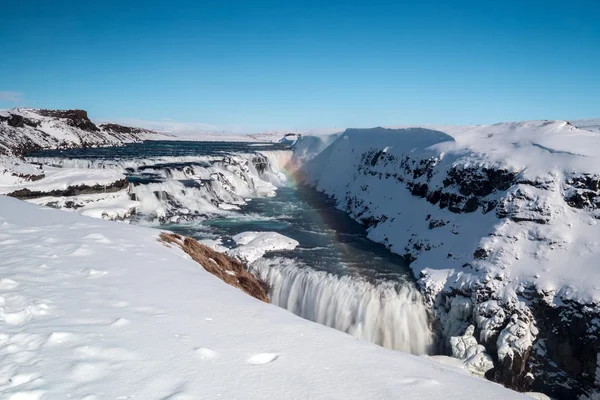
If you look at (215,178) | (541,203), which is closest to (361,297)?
(541,203)

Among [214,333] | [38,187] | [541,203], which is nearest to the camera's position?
[214,333]

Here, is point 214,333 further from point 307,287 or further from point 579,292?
point 579,292

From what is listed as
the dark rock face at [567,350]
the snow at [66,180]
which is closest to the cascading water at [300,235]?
the snow at [66,180]

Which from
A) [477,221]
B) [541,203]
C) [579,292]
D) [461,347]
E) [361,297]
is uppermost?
[541,203]

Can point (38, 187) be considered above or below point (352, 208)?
above

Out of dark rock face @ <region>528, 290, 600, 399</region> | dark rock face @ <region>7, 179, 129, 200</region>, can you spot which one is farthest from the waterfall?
dark rock face @ <region>7, 179, 129, 200</region>
